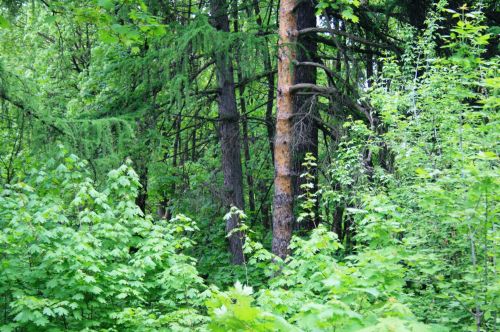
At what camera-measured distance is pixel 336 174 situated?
722cm

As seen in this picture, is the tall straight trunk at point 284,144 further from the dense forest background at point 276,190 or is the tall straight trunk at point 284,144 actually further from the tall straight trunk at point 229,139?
the tall straight trunk at point 229,139

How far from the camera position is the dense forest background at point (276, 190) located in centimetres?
423

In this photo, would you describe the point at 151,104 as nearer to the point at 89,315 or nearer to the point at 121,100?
the point at 121,100

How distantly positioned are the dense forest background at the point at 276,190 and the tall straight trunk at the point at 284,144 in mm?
24

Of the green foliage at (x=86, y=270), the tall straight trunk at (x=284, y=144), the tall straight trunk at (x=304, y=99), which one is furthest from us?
the tall straight trunk at (x=304, y=99)

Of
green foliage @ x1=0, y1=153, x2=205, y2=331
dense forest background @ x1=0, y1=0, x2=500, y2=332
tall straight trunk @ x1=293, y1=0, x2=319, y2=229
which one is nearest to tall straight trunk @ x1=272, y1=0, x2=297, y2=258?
dense forest background @ x1=0, y1=0, x2=500, y2=332

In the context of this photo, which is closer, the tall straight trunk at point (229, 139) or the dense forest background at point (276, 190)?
the dense forest background at point (276, 190)

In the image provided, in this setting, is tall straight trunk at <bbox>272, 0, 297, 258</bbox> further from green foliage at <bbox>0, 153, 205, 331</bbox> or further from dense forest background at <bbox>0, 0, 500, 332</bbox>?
green foliage at <bbox>0, 153, 205, 331</bbox>

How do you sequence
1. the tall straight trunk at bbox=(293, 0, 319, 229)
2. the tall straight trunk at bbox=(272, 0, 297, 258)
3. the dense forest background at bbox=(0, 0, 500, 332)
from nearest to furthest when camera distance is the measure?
the dense forest background at bbox=(0, 0, 500, 332)
the tall straight trunk at bbox=(272, 0, 297, 258)
the tall straight trunk at bbox=(293, 0, 319, 229)

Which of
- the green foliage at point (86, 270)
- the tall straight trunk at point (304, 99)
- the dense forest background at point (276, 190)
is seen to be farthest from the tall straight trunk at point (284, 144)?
the green foliage at point (86, 270)

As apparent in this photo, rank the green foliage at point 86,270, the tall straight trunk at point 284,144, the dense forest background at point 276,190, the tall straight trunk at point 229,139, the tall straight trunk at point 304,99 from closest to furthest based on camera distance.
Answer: the dense forest background at point 276,190
the green foliage at point 86,270
the tall straight trunk at point 284,144
the tall straight trunk at point 304,99
the tall straight trunk at point 229,139

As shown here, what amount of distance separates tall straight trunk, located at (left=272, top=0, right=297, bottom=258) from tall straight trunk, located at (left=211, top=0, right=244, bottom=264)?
83.8 inches

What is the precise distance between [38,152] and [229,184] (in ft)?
15.8

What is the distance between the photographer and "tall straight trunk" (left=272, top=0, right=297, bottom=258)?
8594 millimetres
